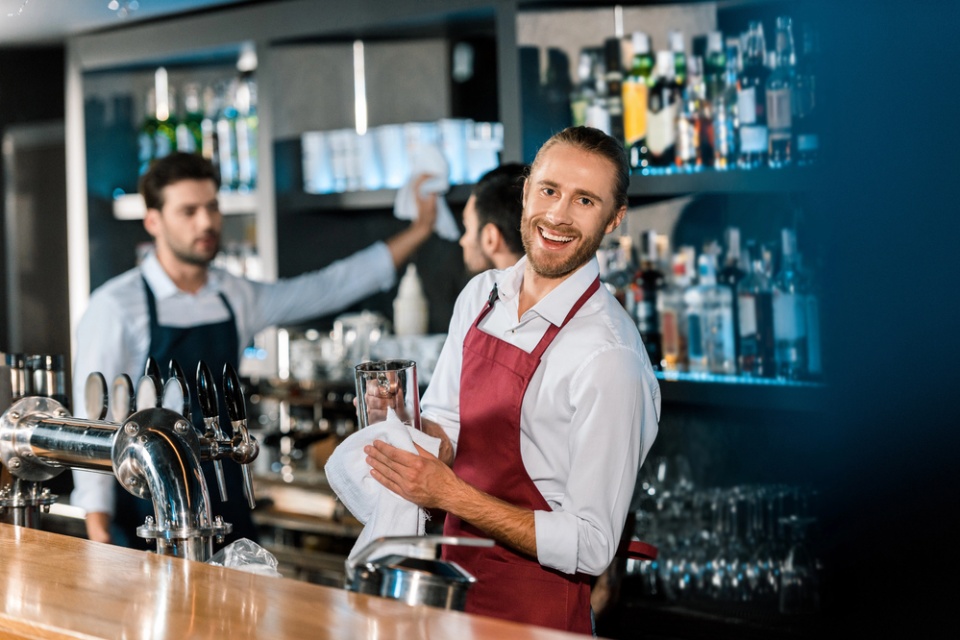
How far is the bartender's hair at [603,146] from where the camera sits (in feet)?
5.77

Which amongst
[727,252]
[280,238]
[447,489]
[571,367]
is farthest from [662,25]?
[447,489]

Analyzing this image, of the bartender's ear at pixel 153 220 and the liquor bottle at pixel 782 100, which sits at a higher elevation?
the liquor bottle at pixel 782 100

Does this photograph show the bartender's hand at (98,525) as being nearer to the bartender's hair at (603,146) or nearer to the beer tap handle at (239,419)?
the beer tap handle at (239,419)

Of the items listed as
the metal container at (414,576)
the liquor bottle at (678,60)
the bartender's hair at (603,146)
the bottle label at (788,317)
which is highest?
the liquor bottle at (678,60)

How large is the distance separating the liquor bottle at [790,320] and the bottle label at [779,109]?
288mm

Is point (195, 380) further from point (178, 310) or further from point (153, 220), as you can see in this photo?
point (153, 220)

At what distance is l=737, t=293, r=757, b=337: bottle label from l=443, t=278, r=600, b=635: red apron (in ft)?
3.14

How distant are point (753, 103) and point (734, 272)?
448mm

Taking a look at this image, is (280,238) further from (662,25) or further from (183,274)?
(662,25)

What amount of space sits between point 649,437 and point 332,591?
652 mm

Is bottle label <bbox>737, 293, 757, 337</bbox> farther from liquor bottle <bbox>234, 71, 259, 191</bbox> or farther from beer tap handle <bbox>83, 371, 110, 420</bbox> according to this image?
liquor bottle <bbox>234, 71, 259, 191</bbox>

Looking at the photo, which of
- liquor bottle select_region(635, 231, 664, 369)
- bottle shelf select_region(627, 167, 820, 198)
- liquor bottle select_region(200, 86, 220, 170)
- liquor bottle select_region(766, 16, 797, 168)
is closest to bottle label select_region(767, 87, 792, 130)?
liquor bottle select_region(766, 16, 797, 168)

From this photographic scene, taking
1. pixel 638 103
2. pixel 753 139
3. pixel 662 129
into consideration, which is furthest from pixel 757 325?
pixel 638 103

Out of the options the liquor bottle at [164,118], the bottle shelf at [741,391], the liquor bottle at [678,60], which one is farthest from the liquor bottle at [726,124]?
the liquor bottle at [164,118]
